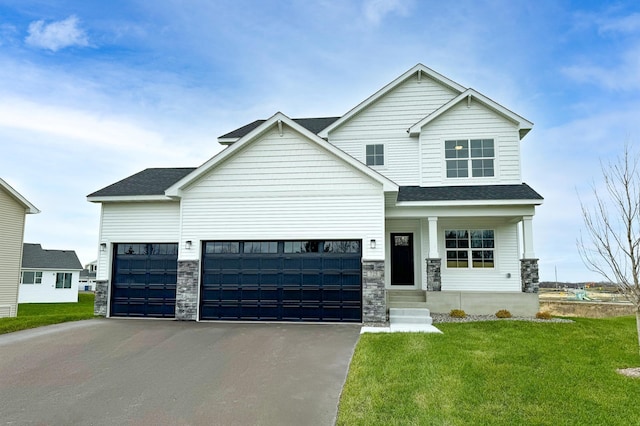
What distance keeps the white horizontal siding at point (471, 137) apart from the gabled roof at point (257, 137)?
4216 millimetres

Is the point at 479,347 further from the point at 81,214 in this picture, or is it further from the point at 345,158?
the point at 81,214

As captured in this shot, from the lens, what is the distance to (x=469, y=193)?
14.6m

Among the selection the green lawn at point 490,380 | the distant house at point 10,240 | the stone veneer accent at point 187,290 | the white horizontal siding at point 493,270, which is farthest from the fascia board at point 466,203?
the distant house at point 10,240

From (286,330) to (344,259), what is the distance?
108 inches

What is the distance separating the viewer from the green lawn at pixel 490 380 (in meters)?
5.67

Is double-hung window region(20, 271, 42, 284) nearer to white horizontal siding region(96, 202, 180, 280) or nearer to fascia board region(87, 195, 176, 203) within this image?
white horizontal siding region(96, 202, 180, 280)

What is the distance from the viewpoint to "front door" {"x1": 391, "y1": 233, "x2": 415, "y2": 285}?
52.4 feet

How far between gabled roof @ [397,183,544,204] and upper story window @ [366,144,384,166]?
1.62 meters

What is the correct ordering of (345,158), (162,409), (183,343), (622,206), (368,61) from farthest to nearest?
1. (368,61)
2. (345,158)
3. (183,343)
4. (622,206)
5. (162,409)

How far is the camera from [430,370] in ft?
24.4

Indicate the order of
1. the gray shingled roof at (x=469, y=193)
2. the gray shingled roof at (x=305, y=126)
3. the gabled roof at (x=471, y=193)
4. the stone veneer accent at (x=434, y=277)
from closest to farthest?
1. the gabled roof at (x=471, y=193)
2. the gray shingled roof at (x=469, y=193)
3. the stone veneer accent at (x=434, y=277)
4. the gray shingled roof at (x=305, y=126)

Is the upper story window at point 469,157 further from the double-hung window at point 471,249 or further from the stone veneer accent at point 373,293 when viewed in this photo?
the stone veneer accent at point 373,293

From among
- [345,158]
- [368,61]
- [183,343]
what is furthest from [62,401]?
[368,61]

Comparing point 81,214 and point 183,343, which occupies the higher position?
point 81,214
